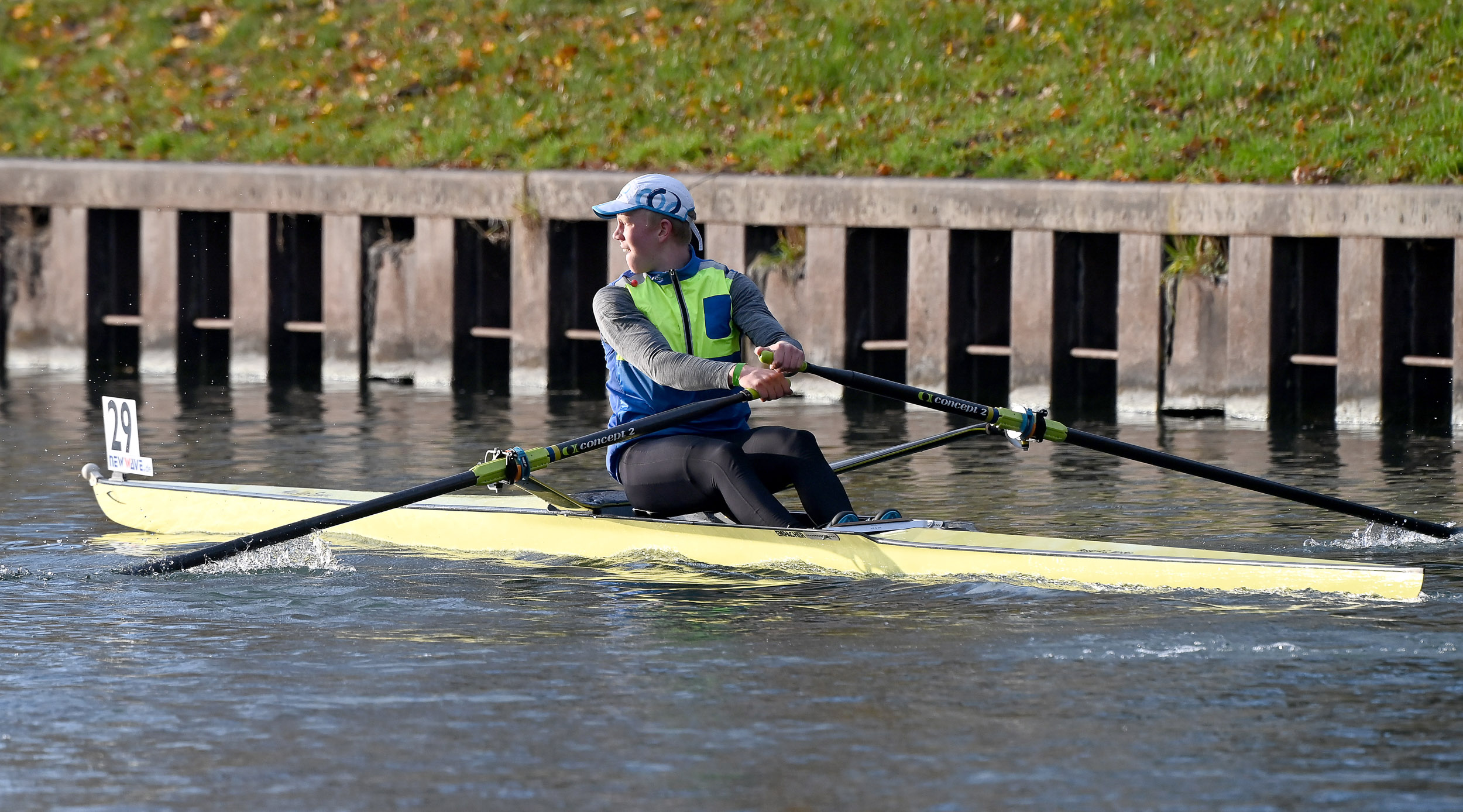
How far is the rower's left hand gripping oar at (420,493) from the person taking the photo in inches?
328

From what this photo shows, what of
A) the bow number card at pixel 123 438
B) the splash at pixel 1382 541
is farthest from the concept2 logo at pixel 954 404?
the bow number card at pixel 123 438

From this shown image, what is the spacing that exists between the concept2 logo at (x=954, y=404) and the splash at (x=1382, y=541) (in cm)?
160

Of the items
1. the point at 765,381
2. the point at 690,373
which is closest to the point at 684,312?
the point at 690,373

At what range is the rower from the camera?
821cm

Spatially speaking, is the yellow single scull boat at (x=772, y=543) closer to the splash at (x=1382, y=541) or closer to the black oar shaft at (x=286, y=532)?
the black oar shaft at (x=286, y=532)

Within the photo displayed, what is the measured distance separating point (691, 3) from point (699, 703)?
43.8ft

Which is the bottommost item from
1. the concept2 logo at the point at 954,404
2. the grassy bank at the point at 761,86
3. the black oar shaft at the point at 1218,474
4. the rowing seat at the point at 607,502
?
the rowing seat at the point at 607,502

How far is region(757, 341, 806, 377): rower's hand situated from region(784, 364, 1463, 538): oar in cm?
37

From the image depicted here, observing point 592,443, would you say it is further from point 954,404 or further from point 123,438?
point 123,438

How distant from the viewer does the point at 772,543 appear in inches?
326

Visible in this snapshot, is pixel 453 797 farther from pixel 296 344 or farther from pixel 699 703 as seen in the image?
pixel 296 344

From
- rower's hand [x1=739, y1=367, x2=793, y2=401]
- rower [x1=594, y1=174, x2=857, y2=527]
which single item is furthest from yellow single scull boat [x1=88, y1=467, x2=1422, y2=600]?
rower's hand [x1=739, y1=367, x2=793, y2=401]

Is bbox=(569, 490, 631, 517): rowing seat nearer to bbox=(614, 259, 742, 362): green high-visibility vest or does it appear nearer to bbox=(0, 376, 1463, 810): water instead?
bbox=(0, 376, 1463, 810): water

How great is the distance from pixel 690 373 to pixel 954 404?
119cm
